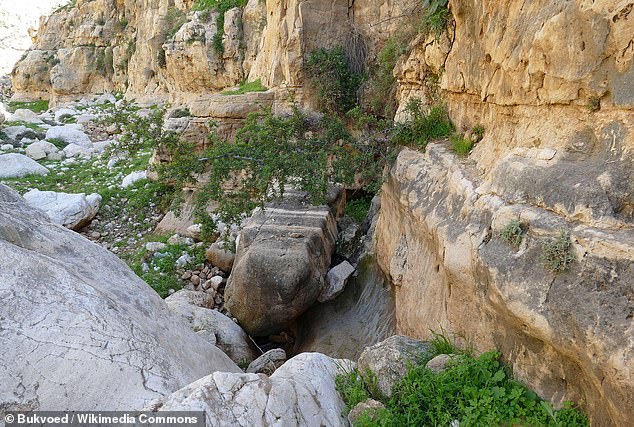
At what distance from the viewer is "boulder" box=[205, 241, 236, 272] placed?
704cm

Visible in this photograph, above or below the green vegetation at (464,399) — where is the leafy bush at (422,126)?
above

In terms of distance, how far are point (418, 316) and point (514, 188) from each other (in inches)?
68.7

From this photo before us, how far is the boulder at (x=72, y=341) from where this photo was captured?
7.79 feet

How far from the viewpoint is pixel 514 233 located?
269cm

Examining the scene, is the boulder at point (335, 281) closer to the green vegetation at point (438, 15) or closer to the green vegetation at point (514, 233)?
the green vegetation at point (438, 15)

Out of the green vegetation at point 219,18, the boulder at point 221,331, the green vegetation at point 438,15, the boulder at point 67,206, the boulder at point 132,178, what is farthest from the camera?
the green vegetation at point 219,18

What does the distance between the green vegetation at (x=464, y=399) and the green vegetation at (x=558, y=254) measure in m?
0.73

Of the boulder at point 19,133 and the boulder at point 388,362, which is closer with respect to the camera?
the boulder at point 388,362

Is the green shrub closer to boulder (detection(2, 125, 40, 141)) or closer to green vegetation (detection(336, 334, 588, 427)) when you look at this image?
green vegetation (detection(336, 334, 588, 427))

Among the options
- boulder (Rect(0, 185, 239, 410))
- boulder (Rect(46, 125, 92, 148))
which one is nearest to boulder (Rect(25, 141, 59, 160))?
boulder (Rect(46, 125, 92, 148))

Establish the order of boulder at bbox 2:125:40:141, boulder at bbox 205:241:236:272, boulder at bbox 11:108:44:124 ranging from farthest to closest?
boulder at bbox 11:108:44:124 → boulder at bbox 2:125:40:141 → boulder at bbox 205:241:236:272

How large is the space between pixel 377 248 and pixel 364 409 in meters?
3.58

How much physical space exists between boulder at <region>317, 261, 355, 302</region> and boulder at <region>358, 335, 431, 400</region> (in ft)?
8.77

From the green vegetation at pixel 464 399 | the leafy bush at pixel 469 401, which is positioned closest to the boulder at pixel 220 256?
the green vegetation at pixel 464 399
